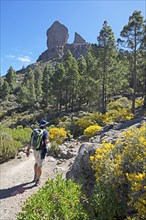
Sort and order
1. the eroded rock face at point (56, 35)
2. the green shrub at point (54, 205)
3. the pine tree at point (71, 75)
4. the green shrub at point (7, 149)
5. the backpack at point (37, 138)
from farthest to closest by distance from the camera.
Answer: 1. the eroded rock face at point (56, 35)
2. the pine tree at point (71, 75)
3. the green shrub at point (7, 149)
4. the backpack at point (37, 138)
5. the green shrub at point (54, 205)

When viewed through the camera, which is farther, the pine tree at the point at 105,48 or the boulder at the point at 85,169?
the pine tree at the point at 105,48

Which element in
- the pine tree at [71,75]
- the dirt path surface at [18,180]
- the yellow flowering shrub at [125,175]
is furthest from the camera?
the pine tree at [71,75]

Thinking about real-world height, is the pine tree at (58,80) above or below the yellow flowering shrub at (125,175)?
above

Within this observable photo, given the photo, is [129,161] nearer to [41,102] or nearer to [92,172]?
[92,172]

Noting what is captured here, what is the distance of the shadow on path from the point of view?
23.5 ft

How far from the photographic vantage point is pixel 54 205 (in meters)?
3.67

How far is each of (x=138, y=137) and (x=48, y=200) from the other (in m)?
2.23

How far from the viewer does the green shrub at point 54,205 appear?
11.6 feet

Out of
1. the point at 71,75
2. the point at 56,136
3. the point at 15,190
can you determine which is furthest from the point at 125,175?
the point at 71,75

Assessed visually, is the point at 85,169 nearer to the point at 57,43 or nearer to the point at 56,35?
the point at 57,43

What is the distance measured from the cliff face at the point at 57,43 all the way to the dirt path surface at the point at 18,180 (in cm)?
15576

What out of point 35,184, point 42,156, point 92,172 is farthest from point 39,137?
point 92,172

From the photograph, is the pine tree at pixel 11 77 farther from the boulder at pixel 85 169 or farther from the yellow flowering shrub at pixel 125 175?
the yellow flowering shrub at pixel 125 175

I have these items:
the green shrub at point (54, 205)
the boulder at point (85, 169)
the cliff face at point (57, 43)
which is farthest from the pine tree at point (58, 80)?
the cliff face at point (57, 43)
